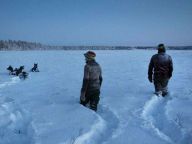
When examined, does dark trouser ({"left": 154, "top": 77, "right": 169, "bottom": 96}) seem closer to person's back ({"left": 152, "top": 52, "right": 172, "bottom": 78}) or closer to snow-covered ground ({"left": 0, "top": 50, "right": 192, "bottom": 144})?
person's back ({"left": 152, "top": 52, "right": 172, "bottom": 78})

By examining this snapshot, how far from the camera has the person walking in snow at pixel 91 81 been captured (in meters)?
7.75

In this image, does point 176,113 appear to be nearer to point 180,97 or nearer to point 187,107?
point 187,107

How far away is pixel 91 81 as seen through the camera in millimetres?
7867

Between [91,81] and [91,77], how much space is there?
0.36 ft

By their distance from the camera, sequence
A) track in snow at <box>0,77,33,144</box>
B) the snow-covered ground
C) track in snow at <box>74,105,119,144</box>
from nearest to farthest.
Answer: track in snow at <box>74,105,119,144</box> → the snow-covered ground → track in snow at <box>0,77,33,144</box>

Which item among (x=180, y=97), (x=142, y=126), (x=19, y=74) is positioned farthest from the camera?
(x=19, y=74)

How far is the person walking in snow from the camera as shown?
7.75 metres

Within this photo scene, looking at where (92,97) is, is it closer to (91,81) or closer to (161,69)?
(91,81)

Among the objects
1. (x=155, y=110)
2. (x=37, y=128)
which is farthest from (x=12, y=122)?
(x=155, y=110)

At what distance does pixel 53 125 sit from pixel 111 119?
1.40 m

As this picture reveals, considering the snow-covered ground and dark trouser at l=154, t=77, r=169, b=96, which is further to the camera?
dark trouser at l=154, t=77, r=169, b=96

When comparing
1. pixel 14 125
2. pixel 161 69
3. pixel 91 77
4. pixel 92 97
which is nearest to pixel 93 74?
pixel 91 77

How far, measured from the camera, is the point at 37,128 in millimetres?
6016

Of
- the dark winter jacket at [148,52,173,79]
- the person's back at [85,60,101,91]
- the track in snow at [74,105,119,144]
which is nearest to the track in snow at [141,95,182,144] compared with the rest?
the track in snow at [74,105,119,144]
